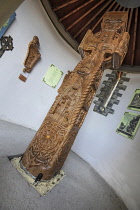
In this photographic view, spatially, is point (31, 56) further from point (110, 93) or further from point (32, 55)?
point (110, 93)

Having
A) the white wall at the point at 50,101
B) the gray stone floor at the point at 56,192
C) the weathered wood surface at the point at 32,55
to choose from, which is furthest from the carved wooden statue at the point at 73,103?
the weathered wood surface at the point at 32,55

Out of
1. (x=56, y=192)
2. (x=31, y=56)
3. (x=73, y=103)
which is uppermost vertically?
(x=31, y=56)

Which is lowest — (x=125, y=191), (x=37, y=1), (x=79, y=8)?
(x=125, y=191)

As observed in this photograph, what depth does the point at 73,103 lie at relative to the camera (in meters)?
1.80

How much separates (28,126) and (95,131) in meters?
1.56

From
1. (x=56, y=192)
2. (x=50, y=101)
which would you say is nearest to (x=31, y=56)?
(x=50, y=101)

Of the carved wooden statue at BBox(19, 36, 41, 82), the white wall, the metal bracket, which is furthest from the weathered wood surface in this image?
the metal bracket

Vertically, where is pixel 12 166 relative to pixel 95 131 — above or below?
below

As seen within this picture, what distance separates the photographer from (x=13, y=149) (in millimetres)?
2045

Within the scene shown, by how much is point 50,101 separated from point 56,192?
229 cm

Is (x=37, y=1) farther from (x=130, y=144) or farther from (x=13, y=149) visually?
(x=130, y=144)

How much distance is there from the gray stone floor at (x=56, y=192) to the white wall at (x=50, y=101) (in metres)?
0.32

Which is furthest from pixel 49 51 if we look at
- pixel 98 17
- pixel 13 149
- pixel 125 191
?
pixel 125 191

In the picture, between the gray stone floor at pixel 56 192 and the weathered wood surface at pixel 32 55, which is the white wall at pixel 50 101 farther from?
the gray stone floor at pixel 56 192
